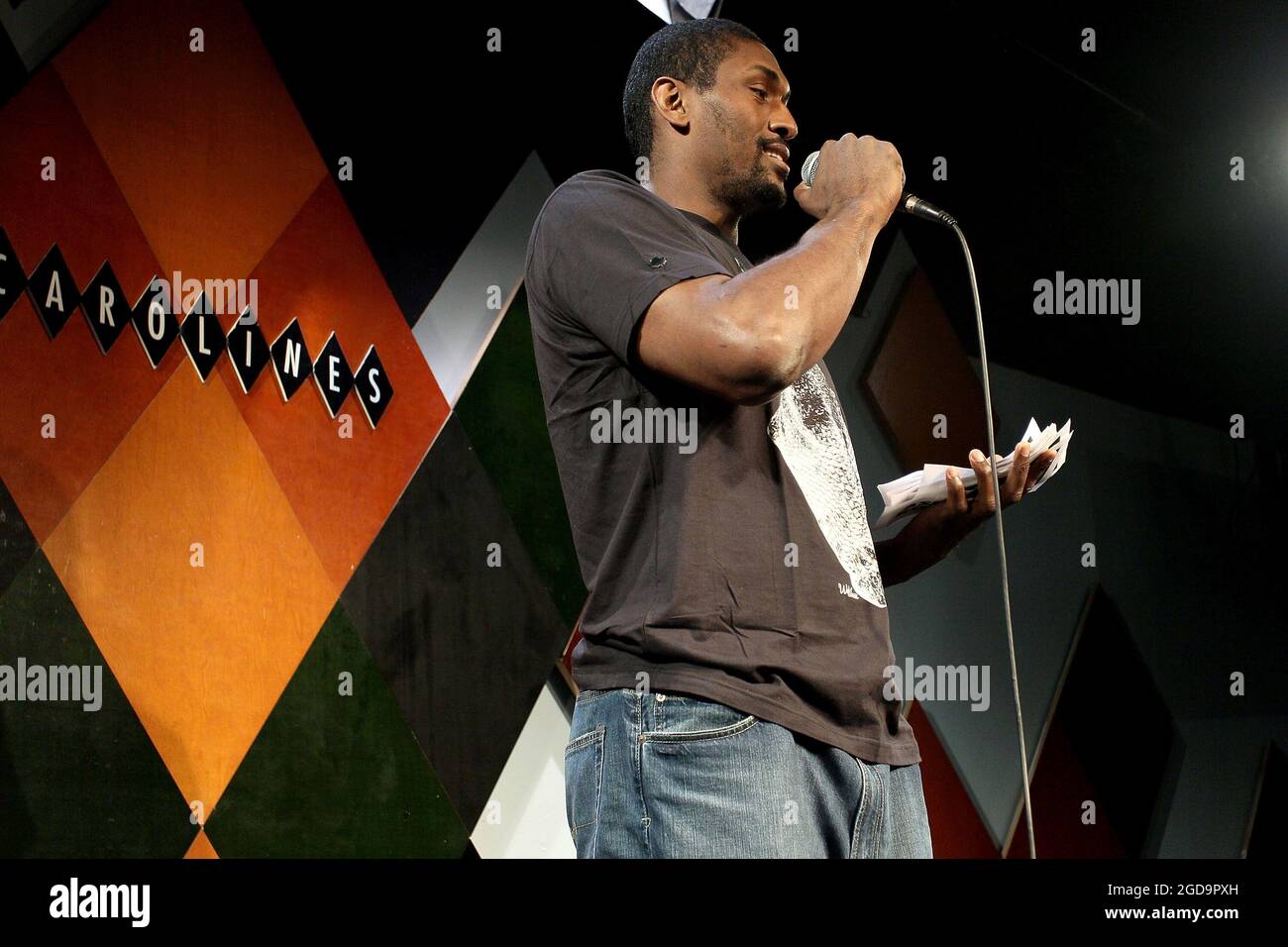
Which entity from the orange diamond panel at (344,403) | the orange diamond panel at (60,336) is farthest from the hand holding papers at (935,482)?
the orange diamond panel at (60,336)

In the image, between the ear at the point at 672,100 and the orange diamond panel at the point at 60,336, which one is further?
the orange diamond panel at the point at 60,336

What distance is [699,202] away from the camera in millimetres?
1498

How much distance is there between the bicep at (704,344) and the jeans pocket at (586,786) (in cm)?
35

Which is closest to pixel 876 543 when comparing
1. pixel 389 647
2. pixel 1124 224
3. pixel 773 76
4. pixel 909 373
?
pixel 773 76

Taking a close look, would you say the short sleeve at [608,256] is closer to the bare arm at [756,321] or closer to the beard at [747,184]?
the bare arm at [756,321]

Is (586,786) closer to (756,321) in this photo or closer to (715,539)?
(715,539)

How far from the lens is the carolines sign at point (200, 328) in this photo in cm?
262

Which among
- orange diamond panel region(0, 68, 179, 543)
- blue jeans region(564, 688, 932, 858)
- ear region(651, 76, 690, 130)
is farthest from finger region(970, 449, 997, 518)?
orange diamond panel region(0, 68, 179, 543)

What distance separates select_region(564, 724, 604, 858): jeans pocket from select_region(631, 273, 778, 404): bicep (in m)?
0.35

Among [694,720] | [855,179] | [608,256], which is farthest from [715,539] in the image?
[855,179]

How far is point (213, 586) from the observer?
2699 millimetres

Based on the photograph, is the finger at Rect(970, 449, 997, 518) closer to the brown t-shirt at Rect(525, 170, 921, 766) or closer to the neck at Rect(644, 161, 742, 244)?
the brown t-shirt at Rect(525, 170, 921, 766)
